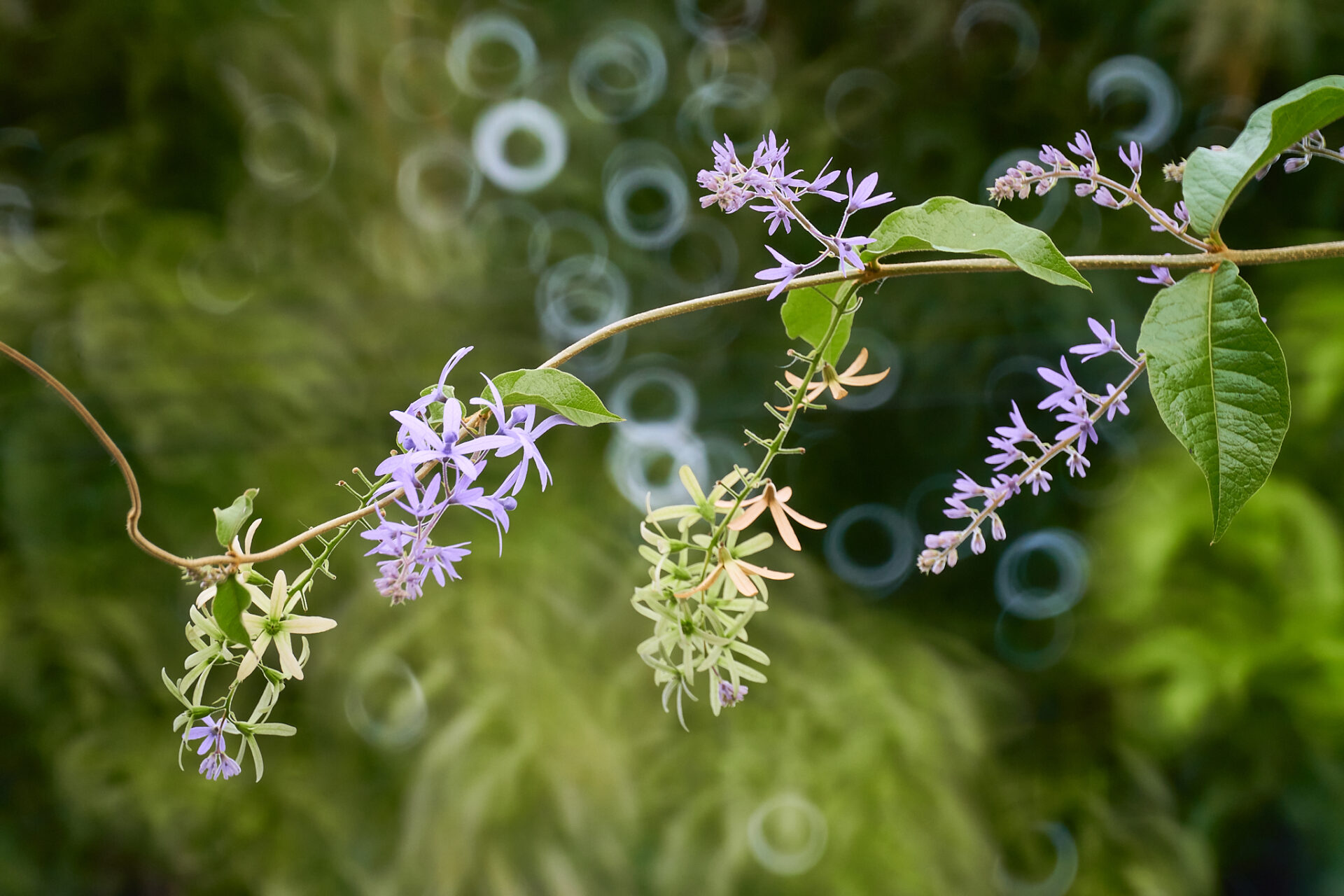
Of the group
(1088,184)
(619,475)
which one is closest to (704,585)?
(1088,184)

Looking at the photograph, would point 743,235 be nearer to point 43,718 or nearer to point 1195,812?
point 1195,812

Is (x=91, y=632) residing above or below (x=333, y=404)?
below

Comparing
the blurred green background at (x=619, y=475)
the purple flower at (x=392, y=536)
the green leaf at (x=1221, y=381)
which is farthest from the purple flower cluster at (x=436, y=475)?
the blurred green background at (x=619, y=475)

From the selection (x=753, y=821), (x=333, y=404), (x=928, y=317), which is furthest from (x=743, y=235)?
(x=753, y=821)

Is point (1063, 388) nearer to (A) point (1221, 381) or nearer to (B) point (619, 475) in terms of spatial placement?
(A) point (1221, 381)

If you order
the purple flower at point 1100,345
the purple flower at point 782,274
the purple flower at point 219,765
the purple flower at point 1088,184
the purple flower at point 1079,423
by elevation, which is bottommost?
the purple flower at point 219,765

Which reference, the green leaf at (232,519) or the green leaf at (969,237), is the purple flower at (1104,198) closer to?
the green leaf at (969,237)

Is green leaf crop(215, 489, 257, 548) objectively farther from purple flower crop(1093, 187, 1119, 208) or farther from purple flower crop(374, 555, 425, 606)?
purple flower crop(1093, 187, 1119, 208)
